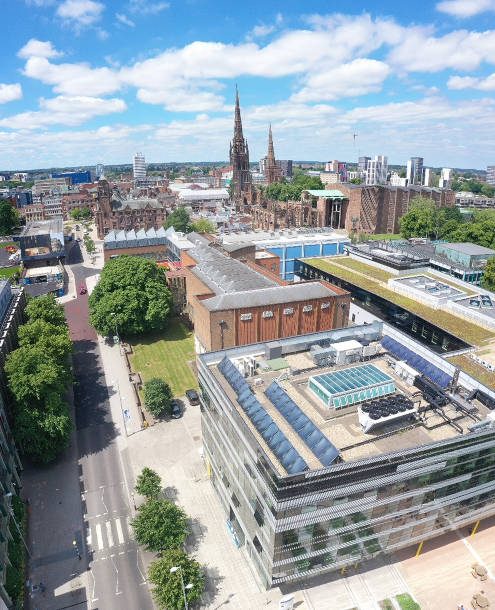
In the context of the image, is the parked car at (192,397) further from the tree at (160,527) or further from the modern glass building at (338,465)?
the tree at (160,527)

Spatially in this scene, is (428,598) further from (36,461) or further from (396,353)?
(36,461)

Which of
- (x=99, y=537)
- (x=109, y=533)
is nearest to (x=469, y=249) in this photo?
(x=109, y=533)

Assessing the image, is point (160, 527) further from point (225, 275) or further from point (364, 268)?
point (364, 268)

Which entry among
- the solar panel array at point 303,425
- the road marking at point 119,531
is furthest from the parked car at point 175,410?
the solar panel array at point 303,425

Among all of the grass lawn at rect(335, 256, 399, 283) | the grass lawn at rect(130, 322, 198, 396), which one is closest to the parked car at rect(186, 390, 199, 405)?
the grass lawn at rect(130, 322, 198, 396)

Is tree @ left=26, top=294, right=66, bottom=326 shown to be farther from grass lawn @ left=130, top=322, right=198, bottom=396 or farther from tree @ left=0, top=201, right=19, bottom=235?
tree @ left=0, top=201, right=19, bottom=235

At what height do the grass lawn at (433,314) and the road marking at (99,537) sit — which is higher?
the grass lawn at (433,314)
